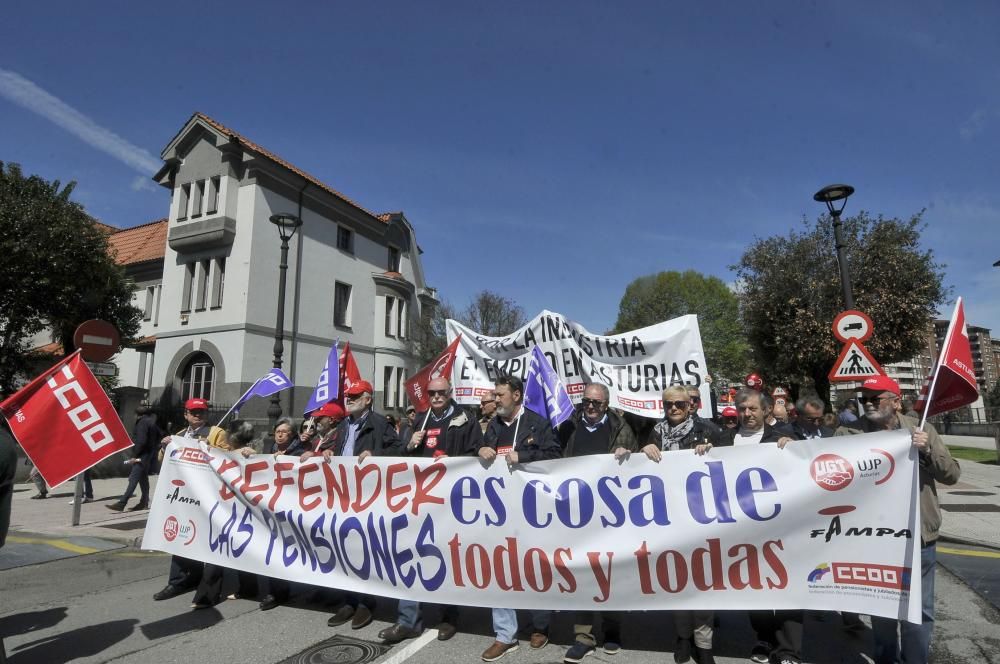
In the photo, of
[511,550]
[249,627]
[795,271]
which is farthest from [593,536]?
[795,271]

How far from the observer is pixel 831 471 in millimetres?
3861

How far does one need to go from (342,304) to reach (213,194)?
703cm

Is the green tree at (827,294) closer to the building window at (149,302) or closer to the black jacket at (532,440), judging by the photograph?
the black jacket at (532,440)

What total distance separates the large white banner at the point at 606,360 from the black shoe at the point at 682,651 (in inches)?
118

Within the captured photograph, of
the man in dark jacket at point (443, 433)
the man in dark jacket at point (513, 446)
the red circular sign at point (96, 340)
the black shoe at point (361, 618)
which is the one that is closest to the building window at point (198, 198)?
the red circular sign at point (96, 340)

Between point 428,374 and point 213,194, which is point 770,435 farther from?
point 213,194

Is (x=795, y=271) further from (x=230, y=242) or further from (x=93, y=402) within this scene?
(x=230, y=242)

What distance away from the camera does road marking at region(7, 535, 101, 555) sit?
769cm

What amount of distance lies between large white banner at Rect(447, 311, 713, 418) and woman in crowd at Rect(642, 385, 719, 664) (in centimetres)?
228

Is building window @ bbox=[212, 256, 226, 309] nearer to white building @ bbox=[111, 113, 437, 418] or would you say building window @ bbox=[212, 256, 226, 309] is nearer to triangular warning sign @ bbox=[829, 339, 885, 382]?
white building @ bbox=[111, 113, 437, 418]

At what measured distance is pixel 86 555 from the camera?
295 inches

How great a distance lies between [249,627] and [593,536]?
282cm

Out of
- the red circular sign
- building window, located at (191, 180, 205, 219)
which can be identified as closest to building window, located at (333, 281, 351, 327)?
building window, located at (191, 180, 205, 219)

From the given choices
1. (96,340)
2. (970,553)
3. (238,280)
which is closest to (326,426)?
(96,340)
